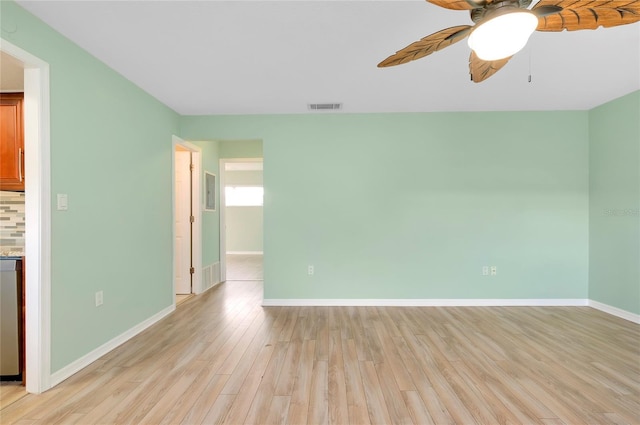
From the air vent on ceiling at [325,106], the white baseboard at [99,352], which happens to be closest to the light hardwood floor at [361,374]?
the white baseboard at [99,352]

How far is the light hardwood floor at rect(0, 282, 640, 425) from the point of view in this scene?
1764 millimetres

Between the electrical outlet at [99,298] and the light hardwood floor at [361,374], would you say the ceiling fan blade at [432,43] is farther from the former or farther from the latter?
the electrical outlet at [99,298]

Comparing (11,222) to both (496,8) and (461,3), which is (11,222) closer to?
(461,3)

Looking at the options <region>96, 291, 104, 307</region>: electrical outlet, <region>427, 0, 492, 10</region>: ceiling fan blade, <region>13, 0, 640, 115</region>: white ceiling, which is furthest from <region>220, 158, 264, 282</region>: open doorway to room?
<region>427, 0, 492, 10</region>: ceiling fan blade

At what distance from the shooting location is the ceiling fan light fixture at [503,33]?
A: 1.19m

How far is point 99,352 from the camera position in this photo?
8.14ft

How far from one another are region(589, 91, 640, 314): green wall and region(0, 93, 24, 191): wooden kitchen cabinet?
5519 millimetres

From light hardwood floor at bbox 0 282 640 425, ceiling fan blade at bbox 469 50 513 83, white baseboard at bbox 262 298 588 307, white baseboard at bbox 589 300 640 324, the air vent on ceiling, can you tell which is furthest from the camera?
white baseboard at bbox 262 298 588 307

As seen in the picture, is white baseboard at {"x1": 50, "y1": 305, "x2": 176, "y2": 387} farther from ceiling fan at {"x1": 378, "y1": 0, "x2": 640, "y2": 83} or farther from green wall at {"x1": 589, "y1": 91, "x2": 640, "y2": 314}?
green wall at {"x1": 589, "y1": 91, "x2": 640, "y2": 314}

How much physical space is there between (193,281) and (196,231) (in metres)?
0.74

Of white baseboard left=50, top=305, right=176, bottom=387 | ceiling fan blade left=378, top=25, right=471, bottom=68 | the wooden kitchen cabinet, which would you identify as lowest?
white baseboard left=50, top=305, right=176, bottom=387

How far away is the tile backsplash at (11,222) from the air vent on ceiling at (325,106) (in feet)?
9.38

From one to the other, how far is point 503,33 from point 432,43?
0.37 meters

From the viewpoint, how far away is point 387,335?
289cm
